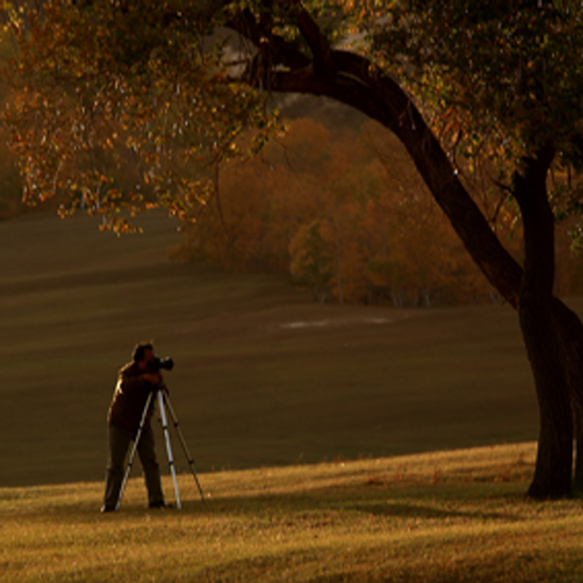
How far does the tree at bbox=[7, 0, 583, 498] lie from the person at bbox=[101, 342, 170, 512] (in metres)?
2.51

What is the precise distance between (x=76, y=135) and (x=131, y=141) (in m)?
0.87

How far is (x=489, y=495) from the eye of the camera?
14922 millimetres

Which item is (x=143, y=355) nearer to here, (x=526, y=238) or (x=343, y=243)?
(x=526, y=238)

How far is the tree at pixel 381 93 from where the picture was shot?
44.5 feet

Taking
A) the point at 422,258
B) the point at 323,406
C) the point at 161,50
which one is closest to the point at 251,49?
the point at 161,50

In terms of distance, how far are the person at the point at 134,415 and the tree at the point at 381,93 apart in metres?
2.51

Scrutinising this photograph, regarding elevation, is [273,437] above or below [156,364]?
below

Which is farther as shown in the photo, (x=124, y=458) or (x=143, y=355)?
(x=124, y=458)

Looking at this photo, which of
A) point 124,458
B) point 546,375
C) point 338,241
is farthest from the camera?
point 338,241

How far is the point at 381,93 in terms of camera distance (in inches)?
591

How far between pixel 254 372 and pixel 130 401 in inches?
1580

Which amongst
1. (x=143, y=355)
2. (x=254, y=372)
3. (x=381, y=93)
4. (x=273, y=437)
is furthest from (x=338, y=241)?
(x=143, y=355)

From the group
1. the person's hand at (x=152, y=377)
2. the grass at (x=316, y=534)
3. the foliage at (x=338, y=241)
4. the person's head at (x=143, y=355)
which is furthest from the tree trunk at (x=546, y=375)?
the foliage at (x=338, y=241)

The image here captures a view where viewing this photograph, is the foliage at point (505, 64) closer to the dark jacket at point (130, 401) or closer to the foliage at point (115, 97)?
the foliage at point (115, 97)
